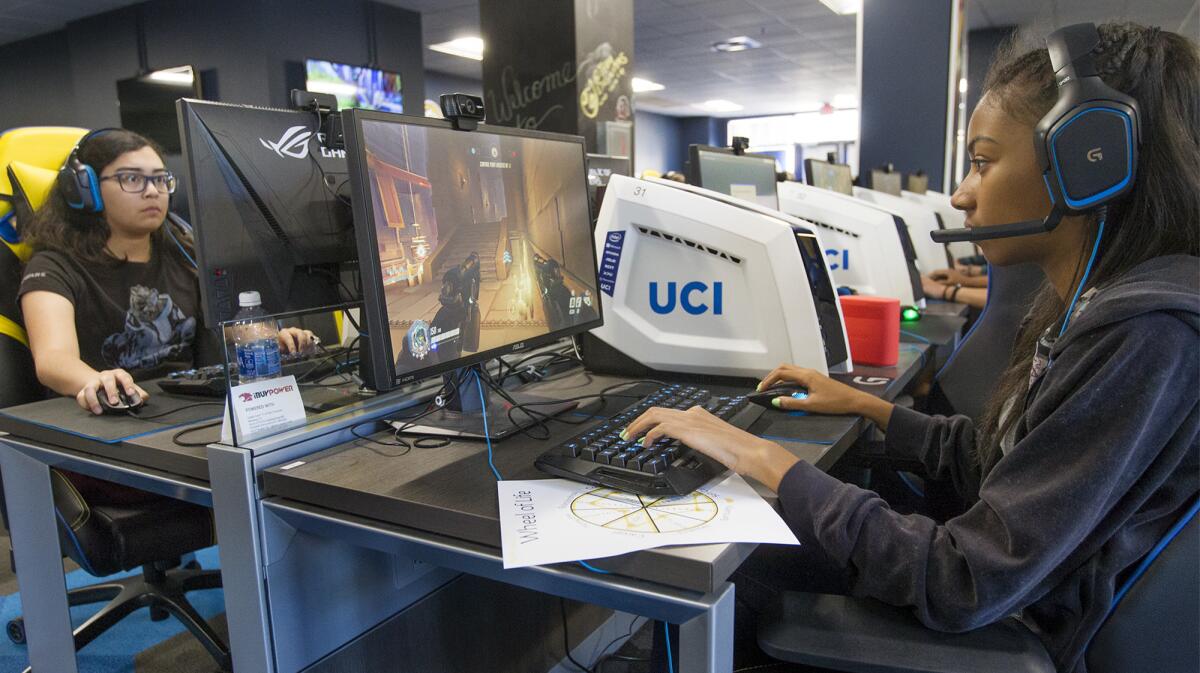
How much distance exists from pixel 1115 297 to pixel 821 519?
35 centimetres

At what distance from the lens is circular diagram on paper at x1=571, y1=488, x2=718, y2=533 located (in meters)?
0.78

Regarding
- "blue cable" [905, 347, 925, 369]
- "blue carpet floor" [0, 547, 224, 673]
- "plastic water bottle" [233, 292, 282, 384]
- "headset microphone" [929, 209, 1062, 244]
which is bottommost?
"blue carpet floor" [0, 547, 224, 673]

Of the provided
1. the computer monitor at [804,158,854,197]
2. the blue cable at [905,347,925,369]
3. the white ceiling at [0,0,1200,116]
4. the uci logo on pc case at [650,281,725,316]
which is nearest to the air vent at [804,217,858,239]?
the computer monitor at [804,158,854,197]

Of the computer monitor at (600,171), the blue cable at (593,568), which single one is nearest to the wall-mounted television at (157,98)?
the computer monitor at (600,171)

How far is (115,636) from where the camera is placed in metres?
1.96

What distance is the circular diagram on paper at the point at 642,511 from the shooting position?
78 centimetres

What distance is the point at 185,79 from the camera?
566cm

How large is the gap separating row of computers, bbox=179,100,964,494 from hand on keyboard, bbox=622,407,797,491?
0.02m

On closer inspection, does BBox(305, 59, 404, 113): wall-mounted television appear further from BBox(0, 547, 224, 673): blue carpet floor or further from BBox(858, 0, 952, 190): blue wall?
BBox(0, 547, 224, 673): blue carpet floor

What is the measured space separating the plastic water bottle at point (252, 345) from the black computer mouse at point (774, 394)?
0.75 m

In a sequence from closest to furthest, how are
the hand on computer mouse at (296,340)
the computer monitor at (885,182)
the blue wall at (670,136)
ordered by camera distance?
the hand on computer mouse at (296,340), the computer monitor at (885,182), the blue wall at (670,136)

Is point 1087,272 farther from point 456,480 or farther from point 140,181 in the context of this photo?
point 140,181

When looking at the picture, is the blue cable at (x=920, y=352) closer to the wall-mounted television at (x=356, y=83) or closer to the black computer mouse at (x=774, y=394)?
the black computer mouse at (x=774, y=394)

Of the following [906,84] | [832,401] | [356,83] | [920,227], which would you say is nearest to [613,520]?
[832,401]
